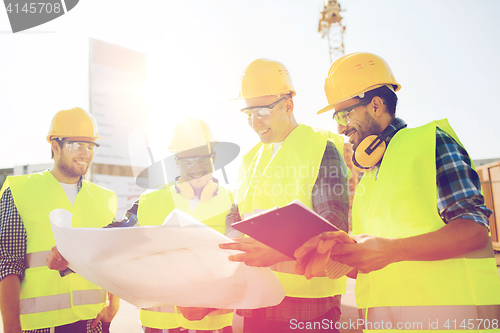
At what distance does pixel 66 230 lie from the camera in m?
1.22

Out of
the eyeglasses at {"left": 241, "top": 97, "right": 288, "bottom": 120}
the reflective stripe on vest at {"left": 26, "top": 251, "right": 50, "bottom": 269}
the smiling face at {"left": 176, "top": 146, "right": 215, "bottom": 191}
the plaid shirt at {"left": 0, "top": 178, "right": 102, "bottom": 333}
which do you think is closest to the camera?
the eyeglasses at {"left": 241, "top": 97, "right": 288, "bottom": 120}

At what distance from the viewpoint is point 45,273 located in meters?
2.74

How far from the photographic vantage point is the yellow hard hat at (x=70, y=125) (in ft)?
10.2

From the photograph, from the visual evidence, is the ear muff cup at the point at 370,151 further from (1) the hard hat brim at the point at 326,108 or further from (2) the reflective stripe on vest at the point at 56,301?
(2) the reflective stripe on vest at the point at 56,301

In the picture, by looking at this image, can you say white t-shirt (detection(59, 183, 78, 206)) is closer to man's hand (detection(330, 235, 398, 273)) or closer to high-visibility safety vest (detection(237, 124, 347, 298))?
high-visibility safety vest (detection(237, 124, 347, 298))

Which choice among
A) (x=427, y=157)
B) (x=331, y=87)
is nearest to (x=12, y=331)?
(x=331, y=87)

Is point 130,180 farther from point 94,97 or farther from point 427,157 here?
point 427,157

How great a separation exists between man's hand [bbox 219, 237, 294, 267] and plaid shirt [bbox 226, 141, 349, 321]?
1.90 ft

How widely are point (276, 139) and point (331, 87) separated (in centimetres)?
64

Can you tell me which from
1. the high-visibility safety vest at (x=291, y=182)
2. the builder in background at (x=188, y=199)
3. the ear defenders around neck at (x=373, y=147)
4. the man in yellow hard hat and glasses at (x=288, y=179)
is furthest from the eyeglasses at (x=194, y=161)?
the ear defenders around neck at (x=373, y=147)

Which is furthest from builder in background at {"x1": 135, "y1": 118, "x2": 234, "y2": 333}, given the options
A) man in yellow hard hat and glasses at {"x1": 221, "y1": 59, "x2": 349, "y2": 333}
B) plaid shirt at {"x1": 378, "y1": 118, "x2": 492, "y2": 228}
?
plaid shirt at {"x1": 378, "y1": 118, "x2": 492, "y2": 228}

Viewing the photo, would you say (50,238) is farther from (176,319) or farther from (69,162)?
(176,319)

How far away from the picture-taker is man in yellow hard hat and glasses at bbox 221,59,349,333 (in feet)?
6.51

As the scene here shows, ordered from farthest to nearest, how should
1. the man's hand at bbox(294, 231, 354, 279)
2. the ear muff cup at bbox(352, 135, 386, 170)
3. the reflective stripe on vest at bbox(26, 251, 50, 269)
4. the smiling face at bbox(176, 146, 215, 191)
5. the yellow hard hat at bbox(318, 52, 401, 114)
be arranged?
the smiling face at bbox(176, 146, 215, 191) → the reflective stripe on vest at bbox(26, 251, 50, 269) → the yellow hard hat at bbox(318, 52, 401, 114) → the ear muff cup at bbox(352, 135, 386, 170) → the man's hand at bbox(294, 231, 354, 279)
